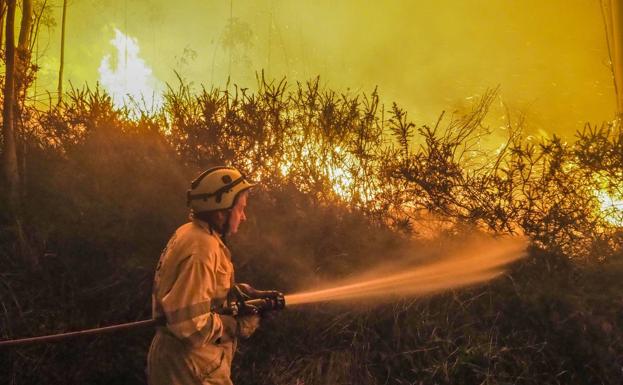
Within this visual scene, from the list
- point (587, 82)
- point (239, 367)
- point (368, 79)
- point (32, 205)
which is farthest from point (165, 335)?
point (368, 79)

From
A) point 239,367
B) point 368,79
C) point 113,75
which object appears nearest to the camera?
point 239,367

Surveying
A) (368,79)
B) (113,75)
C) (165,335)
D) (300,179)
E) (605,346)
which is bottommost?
(605,346)

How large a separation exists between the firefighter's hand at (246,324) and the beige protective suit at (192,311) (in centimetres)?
8

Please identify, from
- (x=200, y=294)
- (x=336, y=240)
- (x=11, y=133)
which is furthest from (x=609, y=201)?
(x=11, y=133)

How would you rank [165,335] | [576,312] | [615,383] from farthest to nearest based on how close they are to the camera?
[576,312], [615,383], [165,335]

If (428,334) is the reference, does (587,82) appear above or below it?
above

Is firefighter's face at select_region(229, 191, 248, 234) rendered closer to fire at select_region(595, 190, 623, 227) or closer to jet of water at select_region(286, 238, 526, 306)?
jet of water at select_region(286, 238, 526, 306)

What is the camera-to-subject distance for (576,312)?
3814mm

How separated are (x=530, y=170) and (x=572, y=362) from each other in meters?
1.85

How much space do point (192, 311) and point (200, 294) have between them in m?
0.10

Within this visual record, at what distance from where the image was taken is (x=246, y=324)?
2713 mm

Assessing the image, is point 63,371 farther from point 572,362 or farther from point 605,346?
point 605,346

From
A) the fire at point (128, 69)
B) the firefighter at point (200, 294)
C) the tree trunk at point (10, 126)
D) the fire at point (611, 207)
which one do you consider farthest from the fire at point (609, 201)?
the fire at point (128, 69)

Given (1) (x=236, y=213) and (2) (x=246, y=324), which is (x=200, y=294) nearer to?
(2) (x=246, y=324)
